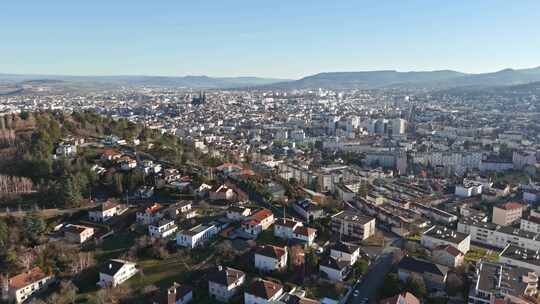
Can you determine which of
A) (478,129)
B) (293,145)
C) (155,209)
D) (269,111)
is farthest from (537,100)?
(155,209)

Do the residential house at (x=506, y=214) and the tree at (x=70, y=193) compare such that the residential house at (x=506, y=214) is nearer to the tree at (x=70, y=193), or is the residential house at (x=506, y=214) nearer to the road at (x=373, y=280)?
the road at (x=373, y=280)

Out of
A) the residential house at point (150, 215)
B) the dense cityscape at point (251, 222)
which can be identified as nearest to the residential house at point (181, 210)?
the dense cityscape at point (251, 222)

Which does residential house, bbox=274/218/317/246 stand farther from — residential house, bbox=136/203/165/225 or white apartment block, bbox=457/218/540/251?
white apartment block, bbox=457/218/540/251

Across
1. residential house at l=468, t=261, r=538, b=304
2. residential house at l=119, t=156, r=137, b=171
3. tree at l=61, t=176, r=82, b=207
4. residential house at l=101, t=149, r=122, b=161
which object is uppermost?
residential house at l=101, t=149, r=122, b=161

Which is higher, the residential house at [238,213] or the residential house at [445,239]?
the residential house at [238,213]

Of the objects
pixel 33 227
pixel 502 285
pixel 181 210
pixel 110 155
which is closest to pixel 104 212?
pixel 33 227

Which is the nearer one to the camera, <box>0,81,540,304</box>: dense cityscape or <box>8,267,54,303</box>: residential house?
<box>0,81,540,304</box>: dense cityscape

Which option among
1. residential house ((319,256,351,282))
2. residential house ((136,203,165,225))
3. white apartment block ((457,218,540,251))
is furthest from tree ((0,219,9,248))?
white apartment block ((457,218,540,251))

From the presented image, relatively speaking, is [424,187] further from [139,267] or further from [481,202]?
[139,267]

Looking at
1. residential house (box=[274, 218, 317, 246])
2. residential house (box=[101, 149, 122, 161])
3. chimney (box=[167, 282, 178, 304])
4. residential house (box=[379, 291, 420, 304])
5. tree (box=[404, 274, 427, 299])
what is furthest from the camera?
residential house (box=[101, 149, 122, 161])
